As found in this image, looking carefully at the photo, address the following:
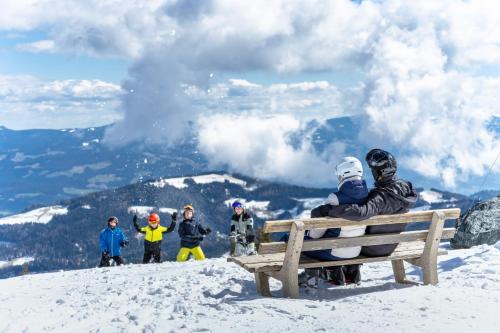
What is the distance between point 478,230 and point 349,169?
9.65m

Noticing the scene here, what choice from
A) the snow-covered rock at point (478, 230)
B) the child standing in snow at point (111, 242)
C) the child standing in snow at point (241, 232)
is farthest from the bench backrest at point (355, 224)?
the child standing in snow at point (111, 242)

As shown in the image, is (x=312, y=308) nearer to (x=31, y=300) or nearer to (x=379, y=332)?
(x=379, y=332)

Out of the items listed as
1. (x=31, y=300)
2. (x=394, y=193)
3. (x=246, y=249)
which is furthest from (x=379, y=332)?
(x=246, y=249)

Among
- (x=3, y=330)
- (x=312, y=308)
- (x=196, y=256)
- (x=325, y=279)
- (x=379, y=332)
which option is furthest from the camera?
(x=196, y=256)

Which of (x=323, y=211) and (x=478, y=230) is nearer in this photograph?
(x=323, y=211)

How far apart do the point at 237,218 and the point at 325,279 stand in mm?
8191

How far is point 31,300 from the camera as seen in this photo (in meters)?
10.2

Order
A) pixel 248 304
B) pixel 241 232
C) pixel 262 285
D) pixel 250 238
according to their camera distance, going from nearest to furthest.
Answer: pixel 248 304, pixel 262 285, pixel 250 238, pixel 241 232

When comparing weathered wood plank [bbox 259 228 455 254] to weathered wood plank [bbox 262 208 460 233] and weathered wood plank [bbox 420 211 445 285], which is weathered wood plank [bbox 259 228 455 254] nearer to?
weathered wood plank [bbox 262 208 460 233]

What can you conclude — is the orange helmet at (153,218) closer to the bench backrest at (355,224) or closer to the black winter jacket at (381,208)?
the bench backrest at (355,224)

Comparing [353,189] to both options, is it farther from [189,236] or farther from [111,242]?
[111,242]

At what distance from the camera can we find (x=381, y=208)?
7.42m

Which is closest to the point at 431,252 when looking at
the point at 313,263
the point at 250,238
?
the point at 313,263

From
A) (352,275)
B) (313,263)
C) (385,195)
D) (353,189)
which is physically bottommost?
(352,275)
